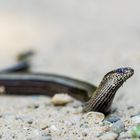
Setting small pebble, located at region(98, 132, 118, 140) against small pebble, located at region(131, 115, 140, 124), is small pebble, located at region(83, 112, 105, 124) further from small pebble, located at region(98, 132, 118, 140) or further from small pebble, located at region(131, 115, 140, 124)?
small pebble, located at region(98, 132, 118, 140)

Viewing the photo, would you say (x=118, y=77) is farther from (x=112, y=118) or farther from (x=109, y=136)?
(x=109, y=136)

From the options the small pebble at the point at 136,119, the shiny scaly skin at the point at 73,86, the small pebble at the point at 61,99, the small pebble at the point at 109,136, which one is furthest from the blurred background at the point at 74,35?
the small pebble at the point at 109,136

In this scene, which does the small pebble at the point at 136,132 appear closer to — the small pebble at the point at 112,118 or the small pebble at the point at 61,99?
the small pebble at the point at 112,118

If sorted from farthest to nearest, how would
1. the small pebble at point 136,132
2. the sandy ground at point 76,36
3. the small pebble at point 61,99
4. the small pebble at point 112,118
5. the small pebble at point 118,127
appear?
the sandy ground at point 76,36 → the small pebble at point 61,99 → the small pebble at point 112,118 → the small pebble at point 118,127 → the small pebble at point 136,132

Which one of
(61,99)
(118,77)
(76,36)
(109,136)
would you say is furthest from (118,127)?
(76,36)

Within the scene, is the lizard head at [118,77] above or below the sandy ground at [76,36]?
below

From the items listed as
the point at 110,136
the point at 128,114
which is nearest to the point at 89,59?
the point at 128,114

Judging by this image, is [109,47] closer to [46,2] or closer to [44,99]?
[44,99]
